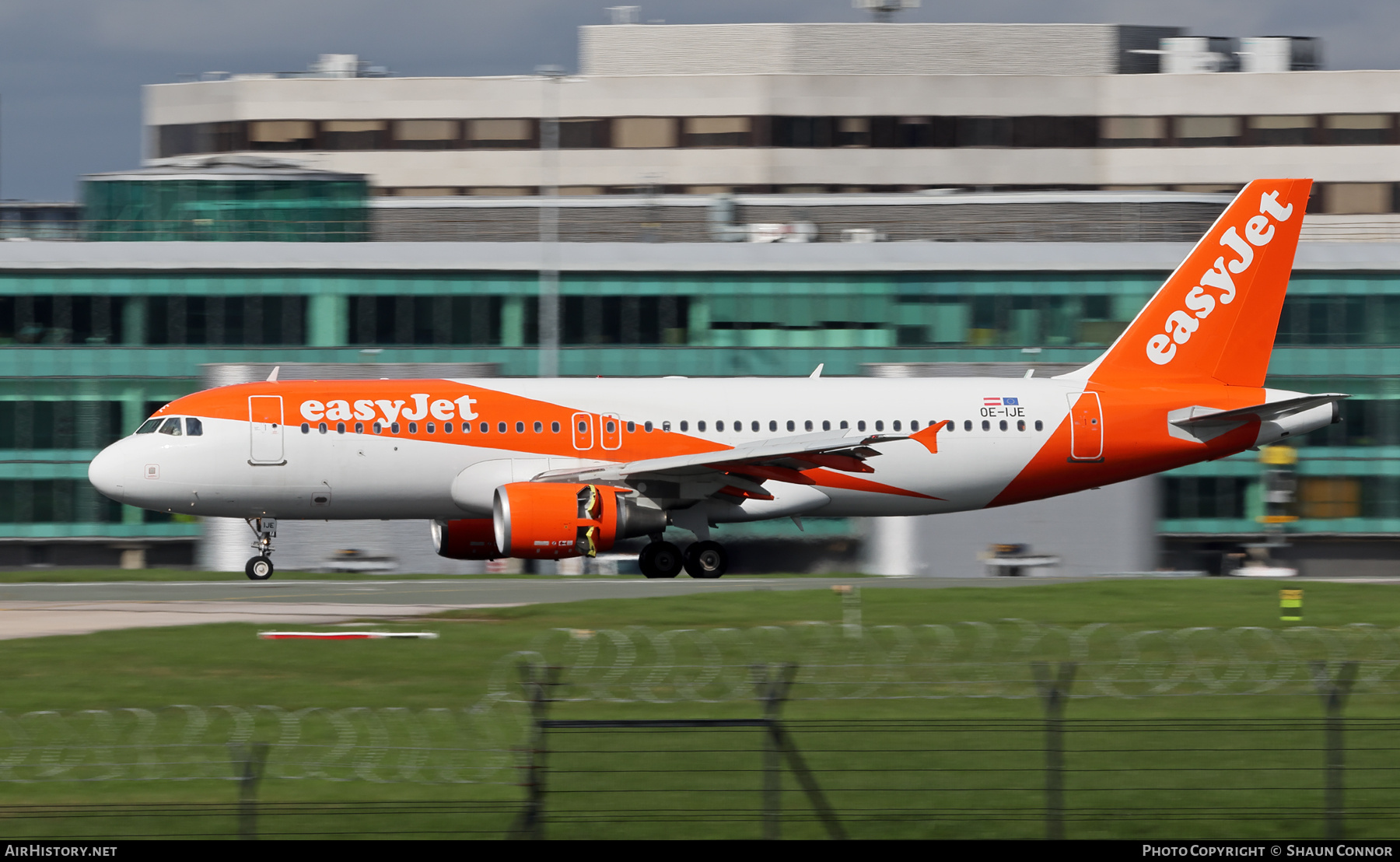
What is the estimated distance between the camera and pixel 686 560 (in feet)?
111

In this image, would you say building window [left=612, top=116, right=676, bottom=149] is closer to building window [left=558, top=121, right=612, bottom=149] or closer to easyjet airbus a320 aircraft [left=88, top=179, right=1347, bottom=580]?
building window [left=558, top=121, right=612, bottom=149]

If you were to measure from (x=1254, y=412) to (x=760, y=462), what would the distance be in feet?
35.1

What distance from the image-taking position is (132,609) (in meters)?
26.6

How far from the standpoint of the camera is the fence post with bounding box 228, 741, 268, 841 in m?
11.0

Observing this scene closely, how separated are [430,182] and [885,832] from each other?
72482 millimetres

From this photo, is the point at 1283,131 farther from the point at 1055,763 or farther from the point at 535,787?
the point at 535,787

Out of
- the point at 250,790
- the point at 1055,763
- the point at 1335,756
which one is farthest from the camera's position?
the point at 1335,756

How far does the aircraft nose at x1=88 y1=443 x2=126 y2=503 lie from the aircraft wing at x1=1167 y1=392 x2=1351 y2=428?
21.6m

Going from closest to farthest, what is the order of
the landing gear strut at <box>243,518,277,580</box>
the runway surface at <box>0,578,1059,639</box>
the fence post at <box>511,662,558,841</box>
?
the fence post at <box>511,662,558,841</box>, the runway surface at <box>0,578,1059,639</box>, the landing gear strut at <box>243,518,277,580</box>

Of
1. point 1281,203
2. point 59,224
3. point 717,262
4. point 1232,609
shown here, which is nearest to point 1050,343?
point 717,262

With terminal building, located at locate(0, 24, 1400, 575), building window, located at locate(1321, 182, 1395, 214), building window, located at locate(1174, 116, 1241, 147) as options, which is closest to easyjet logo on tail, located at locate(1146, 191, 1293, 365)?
terminal building, located at locate(0, 24, 1400, 575)

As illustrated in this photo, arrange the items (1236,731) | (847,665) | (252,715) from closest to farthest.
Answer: (1236,731)
(252,715)
(847,665)

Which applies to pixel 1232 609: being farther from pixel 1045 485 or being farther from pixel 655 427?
pixel 655 427

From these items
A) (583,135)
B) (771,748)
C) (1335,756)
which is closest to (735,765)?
(771,748)
